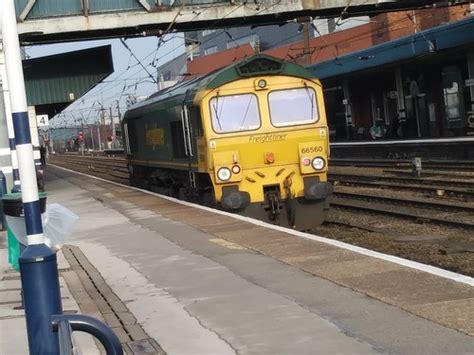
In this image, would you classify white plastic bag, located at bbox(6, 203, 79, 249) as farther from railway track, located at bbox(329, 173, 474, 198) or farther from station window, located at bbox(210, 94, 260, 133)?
railway track, located at bbox(329, 173, 474, 198)

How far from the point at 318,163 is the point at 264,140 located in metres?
1.15

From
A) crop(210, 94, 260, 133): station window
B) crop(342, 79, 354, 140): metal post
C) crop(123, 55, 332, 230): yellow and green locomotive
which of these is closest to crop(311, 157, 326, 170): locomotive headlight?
crop(123, 55, 332, 230): yellow and green locomotive

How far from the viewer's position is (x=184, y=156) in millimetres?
15625

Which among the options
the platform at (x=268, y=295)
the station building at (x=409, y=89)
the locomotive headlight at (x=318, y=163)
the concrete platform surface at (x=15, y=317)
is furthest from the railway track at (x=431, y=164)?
the concrete platform surface at (x=15, y=317)

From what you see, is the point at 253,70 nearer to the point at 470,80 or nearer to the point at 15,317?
the point at 15,317

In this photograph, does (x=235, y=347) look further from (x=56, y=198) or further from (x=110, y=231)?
(x=56, y=198)

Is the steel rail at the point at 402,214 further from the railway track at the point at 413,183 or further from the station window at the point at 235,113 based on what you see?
the station window at the point at 235,113

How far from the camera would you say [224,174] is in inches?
523

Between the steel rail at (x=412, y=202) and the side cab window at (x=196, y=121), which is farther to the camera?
the steel rail at (x=412, y=202)

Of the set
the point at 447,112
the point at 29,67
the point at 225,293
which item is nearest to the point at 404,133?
the point at 447,112

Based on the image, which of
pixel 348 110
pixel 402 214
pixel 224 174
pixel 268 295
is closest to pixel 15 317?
pixel 268 295

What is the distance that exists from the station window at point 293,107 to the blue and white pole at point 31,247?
32.0ft

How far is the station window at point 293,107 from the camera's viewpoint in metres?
13.8

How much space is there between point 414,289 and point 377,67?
33.6 meters
